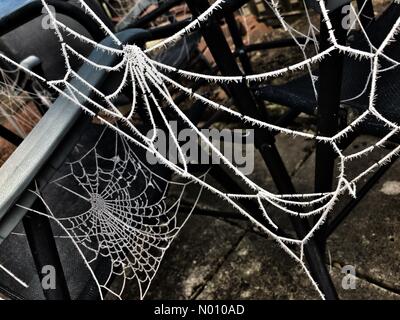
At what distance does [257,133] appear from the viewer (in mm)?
1247

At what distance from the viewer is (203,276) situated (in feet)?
6.60

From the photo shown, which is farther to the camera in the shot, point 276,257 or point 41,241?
point 276,257

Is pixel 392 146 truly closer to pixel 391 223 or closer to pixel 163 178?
pixel 391 223

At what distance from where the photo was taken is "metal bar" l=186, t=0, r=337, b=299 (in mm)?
1024

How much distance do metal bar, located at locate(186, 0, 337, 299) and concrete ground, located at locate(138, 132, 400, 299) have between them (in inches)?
16.6

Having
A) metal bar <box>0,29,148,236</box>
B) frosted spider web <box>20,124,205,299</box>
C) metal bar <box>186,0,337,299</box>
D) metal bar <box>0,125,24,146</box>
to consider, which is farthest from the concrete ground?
metal bar <box>0,29,148,236</box>

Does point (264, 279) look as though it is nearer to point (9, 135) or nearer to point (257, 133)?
point (257, 133)

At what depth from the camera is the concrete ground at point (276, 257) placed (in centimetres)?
175

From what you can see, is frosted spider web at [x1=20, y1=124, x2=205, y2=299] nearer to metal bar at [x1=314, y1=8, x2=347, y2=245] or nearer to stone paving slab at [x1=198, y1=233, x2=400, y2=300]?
stone paving slab at [x1=198, y1=233, x2=400, y2=300]

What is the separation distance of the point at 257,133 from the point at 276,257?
0.87 metres

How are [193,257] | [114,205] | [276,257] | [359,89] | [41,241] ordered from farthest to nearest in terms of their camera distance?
[193,257]
[276,257]
[114,205]
[359,89]
[41,241]

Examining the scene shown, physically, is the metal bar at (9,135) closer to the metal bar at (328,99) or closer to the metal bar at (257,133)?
the metal bar at (257,133)

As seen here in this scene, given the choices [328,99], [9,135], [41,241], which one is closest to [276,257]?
[328,99]
